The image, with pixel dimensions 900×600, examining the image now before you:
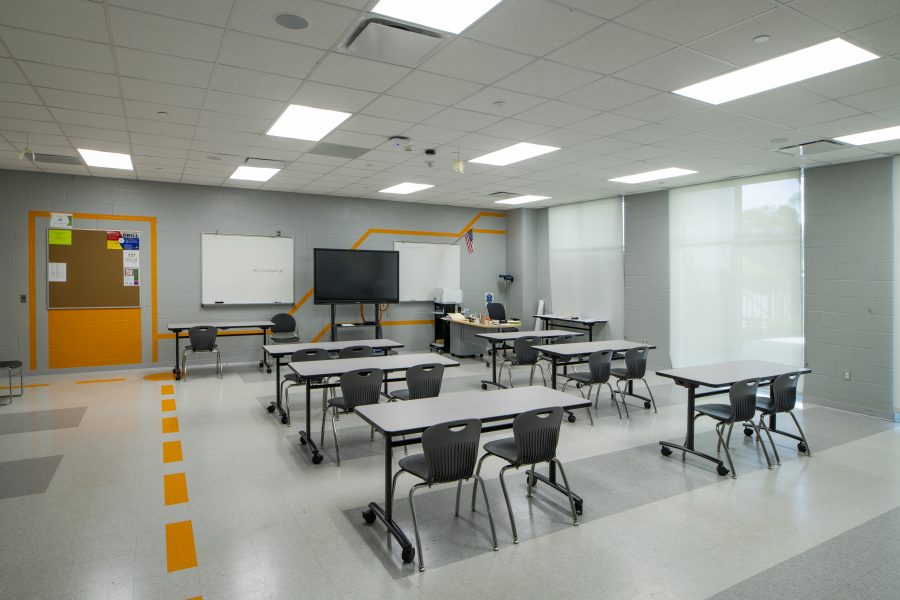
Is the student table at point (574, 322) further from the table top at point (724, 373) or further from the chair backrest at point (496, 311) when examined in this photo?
the table top at point (724, 373)

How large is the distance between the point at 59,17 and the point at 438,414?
10.3ft

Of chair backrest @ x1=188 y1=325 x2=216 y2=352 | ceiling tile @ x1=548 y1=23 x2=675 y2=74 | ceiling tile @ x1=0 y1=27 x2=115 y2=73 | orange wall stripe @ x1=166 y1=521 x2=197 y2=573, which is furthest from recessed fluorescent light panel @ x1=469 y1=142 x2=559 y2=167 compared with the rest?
orange wall stripe @ x1=166 y1=521 x2=197 y2=573

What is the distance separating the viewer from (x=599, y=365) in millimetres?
5785

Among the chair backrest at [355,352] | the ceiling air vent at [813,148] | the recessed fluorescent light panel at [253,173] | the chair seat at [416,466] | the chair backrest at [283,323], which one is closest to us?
the chair seat at [416,466]

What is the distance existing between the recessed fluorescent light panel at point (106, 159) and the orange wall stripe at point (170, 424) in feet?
10.7

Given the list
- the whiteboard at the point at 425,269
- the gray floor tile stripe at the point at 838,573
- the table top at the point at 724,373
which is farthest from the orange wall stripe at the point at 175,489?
the whiteboard at the point at 425,269

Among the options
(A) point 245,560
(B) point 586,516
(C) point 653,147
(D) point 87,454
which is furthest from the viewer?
(C) point 653,147

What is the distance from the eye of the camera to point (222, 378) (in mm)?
7723

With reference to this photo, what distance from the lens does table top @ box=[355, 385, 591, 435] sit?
10.3ft

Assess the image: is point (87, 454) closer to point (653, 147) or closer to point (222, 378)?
point (222, 378)

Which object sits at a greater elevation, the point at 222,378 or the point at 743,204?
the point at 743,204

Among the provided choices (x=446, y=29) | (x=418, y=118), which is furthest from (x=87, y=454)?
(x=446, y=29)

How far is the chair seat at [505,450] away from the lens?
3273mm

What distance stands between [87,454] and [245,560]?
101 inches
